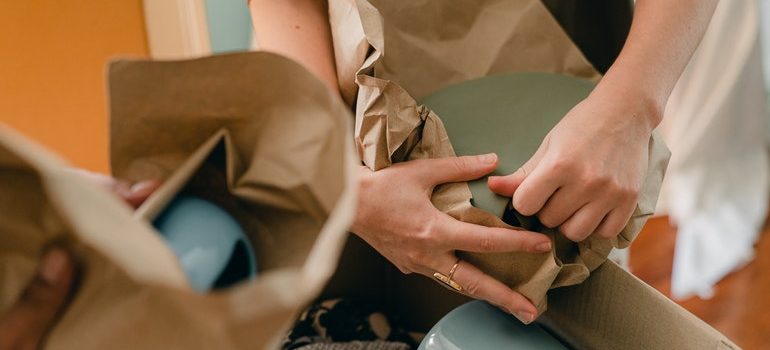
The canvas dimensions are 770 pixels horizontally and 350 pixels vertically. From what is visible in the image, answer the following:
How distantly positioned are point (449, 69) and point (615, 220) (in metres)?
0.21

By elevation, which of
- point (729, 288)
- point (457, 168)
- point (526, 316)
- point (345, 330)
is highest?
point (457, 168)

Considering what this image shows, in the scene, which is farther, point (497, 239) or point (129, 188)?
point (497, 239)

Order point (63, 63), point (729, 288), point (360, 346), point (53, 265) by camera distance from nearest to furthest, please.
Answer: point (53, 265) → point (360, 346) → point (63, 63) → point (729, 288)

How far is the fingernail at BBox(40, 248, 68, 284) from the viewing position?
31 cm

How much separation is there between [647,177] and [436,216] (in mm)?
185

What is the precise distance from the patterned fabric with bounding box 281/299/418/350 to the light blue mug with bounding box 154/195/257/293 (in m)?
0.32

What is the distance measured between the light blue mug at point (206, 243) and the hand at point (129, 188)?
2 cm

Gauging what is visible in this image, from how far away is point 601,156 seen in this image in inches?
21.7

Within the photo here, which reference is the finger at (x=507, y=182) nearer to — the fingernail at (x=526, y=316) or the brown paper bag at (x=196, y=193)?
the fingernail at (x=526, y=316)

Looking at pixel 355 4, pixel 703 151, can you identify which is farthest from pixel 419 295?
pixel 703 151

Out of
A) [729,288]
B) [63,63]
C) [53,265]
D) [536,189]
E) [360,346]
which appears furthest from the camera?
[729,288]

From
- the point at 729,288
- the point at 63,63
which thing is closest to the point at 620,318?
the point at 729,288

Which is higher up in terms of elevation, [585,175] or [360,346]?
[585,175]

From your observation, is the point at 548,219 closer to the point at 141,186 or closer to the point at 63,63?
the point at 141,186
